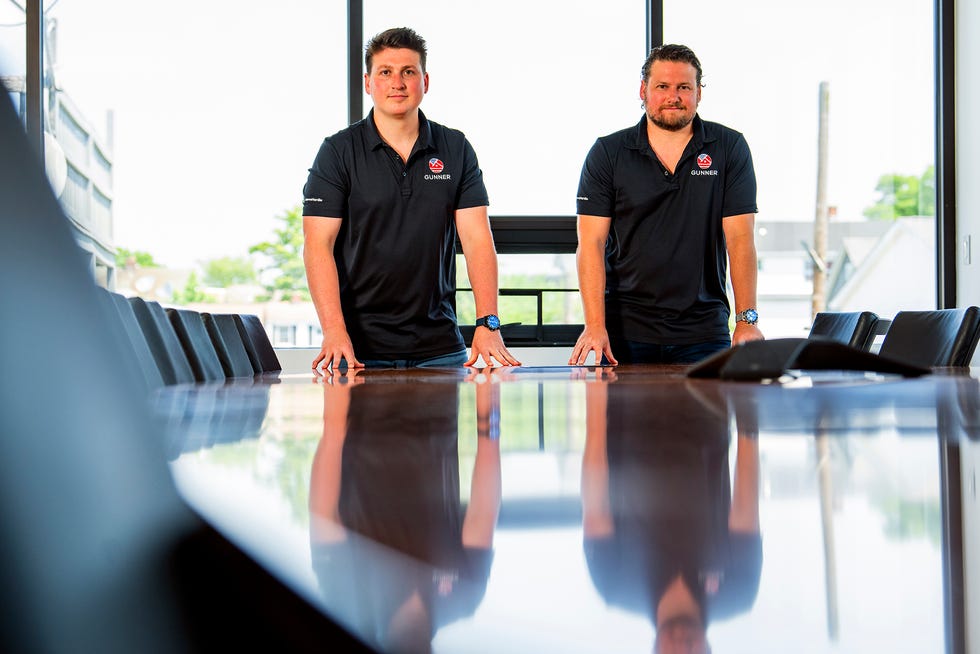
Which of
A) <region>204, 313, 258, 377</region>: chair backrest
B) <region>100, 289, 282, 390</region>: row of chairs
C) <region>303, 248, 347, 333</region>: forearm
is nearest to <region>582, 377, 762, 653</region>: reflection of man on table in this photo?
<region>100, 289, 282, 390</region>: row of chairs

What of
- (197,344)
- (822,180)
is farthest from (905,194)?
(197,344)

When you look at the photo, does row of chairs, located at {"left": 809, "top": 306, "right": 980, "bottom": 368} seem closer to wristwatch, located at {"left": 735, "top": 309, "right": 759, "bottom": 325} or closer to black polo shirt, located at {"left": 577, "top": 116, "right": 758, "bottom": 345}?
wristwatch, located at {"left": 735, "top": 309, "right": 759, "bottom": 325}

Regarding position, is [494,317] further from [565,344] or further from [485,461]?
[565,344]

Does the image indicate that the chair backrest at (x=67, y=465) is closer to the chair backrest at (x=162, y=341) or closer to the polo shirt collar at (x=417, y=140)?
the chair backrest at (x=162, y=341)

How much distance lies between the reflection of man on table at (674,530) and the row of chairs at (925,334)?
1.96 meters

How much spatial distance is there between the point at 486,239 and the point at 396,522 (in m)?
2.36

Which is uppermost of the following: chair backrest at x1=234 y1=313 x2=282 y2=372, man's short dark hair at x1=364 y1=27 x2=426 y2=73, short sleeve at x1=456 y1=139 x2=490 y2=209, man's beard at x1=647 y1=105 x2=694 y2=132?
man's short dark hair at x1=364 y1=27 x2=426 y2=73

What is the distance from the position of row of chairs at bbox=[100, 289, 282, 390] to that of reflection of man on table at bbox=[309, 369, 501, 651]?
0.65m

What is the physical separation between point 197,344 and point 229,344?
370mm

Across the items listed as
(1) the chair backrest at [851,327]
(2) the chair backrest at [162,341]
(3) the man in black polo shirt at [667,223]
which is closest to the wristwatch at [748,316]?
(3) the man in black polo shirt at [667,223]

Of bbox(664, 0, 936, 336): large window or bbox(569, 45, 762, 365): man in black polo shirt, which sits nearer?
bbox(569, 45, 762, 365): man in black polo shirt

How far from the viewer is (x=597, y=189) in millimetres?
2768

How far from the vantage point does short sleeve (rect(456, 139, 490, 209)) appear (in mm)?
2598

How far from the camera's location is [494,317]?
2363 millimetres
